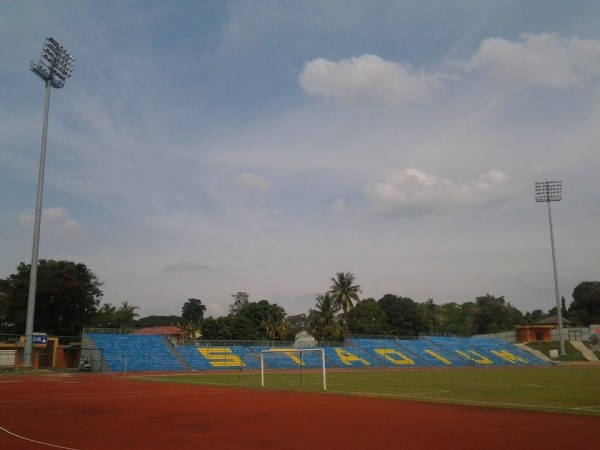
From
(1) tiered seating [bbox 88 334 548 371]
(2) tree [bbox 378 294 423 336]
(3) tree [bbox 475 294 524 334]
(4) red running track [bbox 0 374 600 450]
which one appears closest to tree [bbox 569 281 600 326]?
(3) tree [bbox 475 294 524 334]

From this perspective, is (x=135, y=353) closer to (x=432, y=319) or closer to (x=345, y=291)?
(x=345, y=291)

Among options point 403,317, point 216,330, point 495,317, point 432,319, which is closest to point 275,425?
point 216,330

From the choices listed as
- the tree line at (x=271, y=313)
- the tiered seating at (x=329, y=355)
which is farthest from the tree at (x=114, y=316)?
the tiered seating at (x=329, y=355)

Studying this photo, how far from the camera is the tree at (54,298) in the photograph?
5722 cm

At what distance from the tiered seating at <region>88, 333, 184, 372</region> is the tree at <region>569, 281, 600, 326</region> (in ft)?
271

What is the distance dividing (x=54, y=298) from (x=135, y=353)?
15.0 metres

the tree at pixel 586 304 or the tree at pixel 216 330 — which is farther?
the tree at pixel 586 304

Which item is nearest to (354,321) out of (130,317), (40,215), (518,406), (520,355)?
(520,355)

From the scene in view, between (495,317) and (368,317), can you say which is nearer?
(368,317)

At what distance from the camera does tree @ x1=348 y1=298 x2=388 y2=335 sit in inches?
3445

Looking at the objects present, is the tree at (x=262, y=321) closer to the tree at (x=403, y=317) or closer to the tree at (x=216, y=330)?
the tree at (x=216, y=330)

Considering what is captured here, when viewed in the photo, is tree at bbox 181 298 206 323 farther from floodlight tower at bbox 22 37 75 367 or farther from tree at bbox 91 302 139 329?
floodlight tower at bbox 22 37 75 367

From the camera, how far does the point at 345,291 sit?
79.8 metres

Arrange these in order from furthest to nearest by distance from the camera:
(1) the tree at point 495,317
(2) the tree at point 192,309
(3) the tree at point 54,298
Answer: (2) the tree at point 192,309
(1) the tree at point 495,317
(3) the tree at point 54,298
